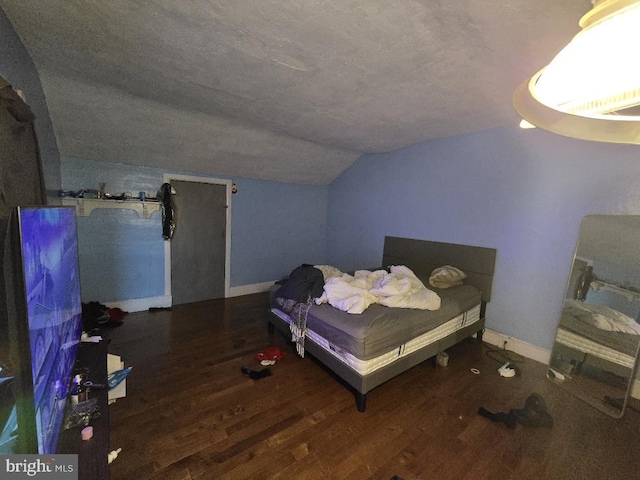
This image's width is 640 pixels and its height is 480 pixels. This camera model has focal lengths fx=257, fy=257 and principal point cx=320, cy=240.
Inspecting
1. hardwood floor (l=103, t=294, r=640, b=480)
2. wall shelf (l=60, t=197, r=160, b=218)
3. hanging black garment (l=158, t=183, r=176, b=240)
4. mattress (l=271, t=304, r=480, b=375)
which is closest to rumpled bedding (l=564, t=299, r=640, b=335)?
hardwood floor (l=103, t=294, r=640, b=480)

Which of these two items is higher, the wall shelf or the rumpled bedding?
the wall shelf

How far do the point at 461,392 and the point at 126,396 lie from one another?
2.73 meters

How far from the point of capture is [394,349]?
2061 mm

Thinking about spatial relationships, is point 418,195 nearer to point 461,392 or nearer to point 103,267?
point 461,392

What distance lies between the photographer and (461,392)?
2.20 m

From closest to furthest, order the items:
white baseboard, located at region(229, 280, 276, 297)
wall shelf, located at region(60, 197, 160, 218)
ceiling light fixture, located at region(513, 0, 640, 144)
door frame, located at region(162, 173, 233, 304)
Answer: ceiling light fixture, located at region(513, 0, 640, 144)
wall shelf, located at region(60, 197, 160, 218)
door frame, located at region(162, 173, 233, 304)
white baseboard, located at region(229, 280, 276, 297)

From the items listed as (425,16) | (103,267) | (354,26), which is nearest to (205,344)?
(103,267)

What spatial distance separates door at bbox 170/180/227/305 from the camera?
3865mm

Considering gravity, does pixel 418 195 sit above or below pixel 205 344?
above

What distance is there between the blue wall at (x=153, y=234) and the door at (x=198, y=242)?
18 cm

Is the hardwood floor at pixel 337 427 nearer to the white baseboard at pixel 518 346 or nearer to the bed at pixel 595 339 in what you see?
the white baseboard at pixel 518 346


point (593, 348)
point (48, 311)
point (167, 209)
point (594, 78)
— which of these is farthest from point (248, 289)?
point (594, 78)

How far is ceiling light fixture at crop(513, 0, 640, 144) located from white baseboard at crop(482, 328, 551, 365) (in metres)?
2.77

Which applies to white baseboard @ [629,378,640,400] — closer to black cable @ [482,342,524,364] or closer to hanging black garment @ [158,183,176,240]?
black cable @ [482,342,524,364]
